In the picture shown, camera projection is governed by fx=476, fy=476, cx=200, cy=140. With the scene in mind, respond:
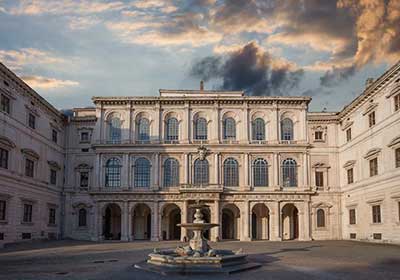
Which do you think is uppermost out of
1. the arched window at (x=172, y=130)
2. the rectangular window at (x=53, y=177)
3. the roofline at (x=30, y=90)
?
the roofline at (x=30, y=90)

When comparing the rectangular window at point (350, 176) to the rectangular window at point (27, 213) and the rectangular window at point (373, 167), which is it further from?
the rectangular window at point (27, 213)

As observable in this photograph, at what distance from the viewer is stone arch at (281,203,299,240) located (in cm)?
5356

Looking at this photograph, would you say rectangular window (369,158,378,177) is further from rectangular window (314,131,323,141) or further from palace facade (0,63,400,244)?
rectangular window (314,131,323,141)

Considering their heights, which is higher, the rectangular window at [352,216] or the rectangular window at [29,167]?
the rectangular window at [29,167]

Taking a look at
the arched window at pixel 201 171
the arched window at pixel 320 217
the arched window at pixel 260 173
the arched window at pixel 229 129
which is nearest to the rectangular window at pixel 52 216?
the arched window at pixel 201 171

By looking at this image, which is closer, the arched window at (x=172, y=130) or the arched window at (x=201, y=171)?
the arched window at (x=201, y=171)

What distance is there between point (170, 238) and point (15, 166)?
70.1ft

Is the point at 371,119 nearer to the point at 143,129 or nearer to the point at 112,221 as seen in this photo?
the point at 143,129

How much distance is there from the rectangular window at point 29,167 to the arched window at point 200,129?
57.9ft

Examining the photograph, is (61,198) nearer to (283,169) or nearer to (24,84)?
(24,84)

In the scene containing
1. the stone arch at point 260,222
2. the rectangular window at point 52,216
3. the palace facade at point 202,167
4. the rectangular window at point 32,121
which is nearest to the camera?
the rectangular window at point 32,121

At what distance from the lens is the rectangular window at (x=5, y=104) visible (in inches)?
1480

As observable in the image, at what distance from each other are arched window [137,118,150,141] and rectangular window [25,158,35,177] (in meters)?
12.9

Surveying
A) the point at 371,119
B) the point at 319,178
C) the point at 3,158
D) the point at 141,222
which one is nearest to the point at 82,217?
the point at 141,222
